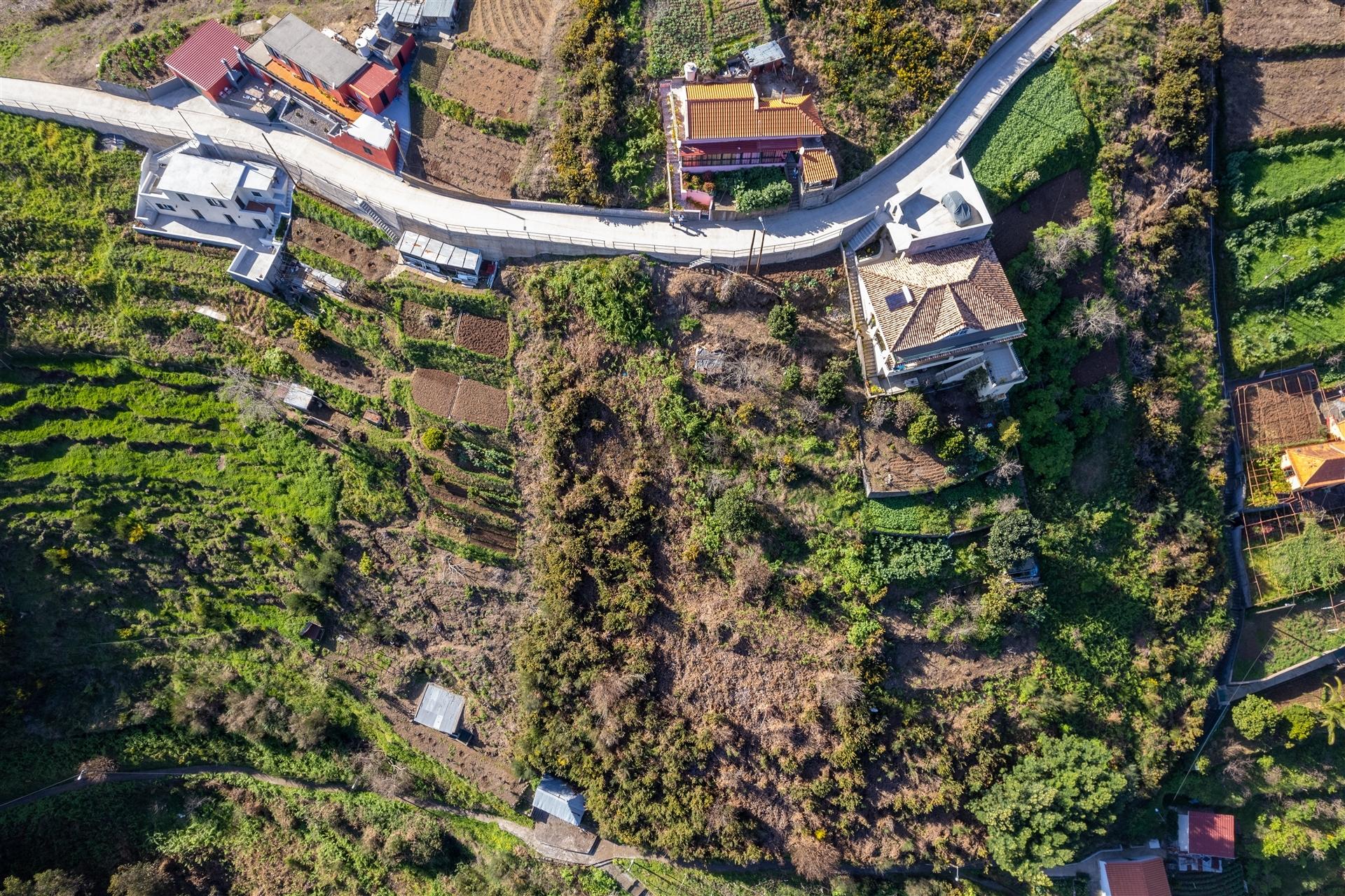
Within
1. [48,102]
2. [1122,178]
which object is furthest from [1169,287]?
[48,102]

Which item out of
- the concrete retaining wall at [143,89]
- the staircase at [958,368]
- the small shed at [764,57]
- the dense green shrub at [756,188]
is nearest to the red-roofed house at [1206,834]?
the staircase at [958,368]

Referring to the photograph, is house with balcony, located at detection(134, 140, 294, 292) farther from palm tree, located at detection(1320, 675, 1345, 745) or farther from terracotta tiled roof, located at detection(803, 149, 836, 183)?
palm tree, located at detection(1320, 675, 1345, 745)

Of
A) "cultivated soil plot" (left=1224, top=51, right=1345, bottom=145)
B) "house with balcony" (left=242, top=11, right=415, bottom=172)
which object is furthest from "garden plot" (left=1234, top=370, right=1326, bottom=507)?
"house with balcony" (left=242, top=11, right=415, bottom=172)

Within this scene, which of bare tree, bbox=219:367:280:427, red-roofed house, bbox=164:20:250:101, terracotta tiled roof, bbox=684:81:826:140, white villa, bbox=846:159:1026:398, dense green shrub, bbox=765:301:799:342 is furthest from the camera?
bare tree, bbox=219:367:280:427

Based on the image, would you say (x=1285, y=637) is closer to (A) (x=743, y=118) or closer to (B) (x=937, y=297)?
(B) (x=937, y=297)

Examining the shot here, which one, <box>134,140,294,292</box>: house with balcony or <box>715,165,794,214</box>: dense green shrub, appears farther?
<box>134,140,294,292</box>: house with balcony

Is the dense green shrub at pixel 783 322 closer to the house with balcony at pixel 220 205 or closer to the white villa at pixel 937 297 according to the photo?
the white villa at pixel 937 297

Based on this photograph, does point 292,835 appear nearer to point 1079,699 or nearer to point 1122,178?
point 1079,699
